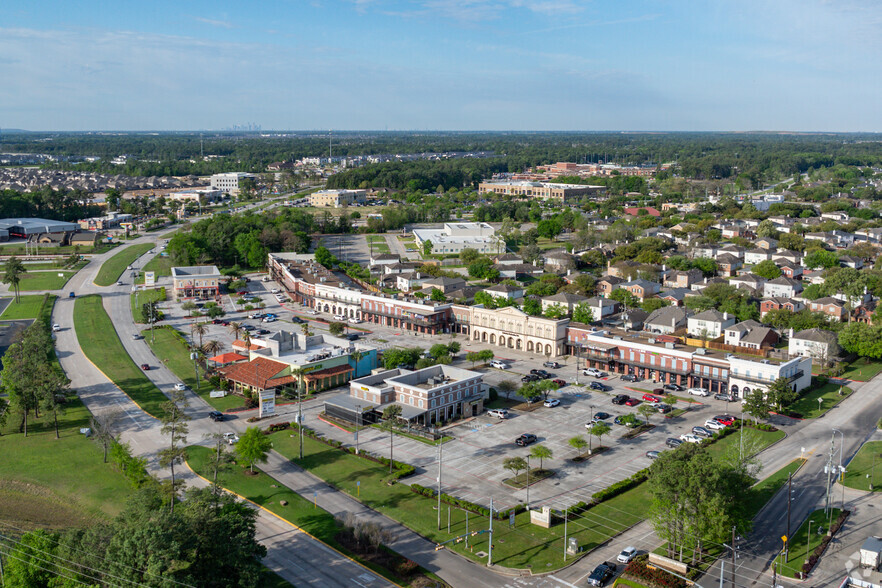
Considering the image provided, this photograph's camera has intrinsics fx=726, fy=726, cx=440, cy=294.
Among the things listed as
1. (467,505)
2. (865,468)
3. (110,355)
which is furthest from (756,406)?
(110,355)

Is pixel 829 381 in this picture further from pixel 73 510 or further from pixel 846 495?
pixel 73 510

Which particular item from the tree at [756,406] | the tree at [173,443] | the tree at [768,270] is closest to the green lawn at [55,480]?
the tree at [173,443]

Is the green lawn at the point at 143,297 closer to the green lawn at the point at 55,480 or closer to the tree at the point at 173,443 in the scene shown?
the green lawn at the point at 55,480

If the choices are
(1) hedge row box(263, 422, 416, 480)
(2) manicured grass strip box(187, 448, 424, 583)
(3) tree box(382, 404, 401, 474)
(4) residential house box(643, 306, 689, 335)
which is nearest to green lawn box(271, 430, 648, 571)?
(1) hedge row box(263, 422, 416, 480)

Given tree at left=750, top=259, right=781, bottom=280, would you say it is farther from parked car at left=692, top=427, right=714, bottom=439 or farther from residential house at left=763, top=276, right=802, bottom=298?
parked car at left=692, top=427, right=714, bottom=439

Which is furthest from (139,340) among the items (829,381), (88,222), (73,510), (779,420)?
(88,222)
